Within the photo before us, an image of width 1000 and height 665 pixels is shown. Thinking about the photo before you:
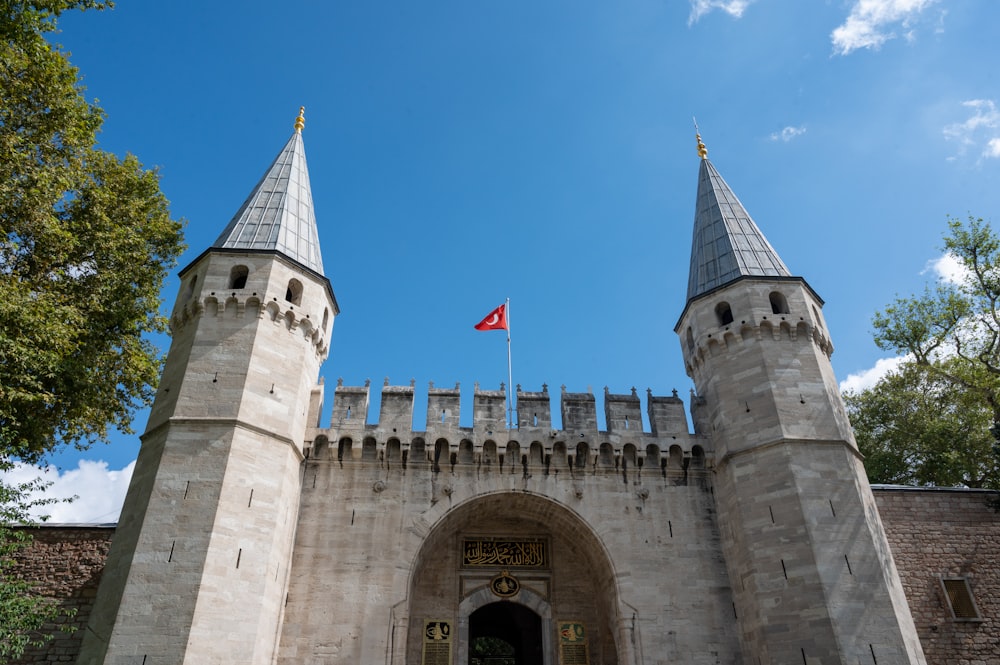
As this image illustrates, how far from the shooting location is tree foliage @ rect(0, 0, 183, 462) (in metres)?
13.0

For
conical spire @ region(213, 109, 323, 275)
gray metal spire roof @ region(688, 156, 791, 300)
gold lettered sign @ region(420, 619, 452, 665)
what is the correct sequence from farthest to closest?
gray metal spire roof @ region(688, 156, 791, 300)
conical spire @ region(213, 109, 323, 275)
gold lettered sign @ region(420, 619, 452, 665)

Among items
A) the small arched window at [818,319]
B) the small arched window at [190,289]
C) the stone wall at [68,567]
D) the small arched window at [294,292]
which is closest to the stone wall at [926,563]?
the stone wall at [68,567]

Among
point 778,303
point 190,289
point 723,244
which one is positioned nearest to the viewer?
point 190,289

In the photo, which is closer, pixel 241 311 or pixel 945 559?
pixel 241 311

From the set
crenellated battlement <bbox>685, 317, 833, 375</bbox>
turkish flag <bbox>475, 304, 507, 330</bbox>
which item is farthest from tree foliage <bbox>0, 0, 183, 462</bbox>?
crenellated battlement <bbox>685, 317, 833, 375</bbox>

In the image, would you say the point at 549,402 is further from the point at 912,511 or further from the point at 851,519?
the point at 912,511

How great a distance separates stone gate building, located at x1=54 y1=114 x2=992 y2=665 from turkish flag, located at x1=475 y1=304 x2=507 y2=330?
3.27m

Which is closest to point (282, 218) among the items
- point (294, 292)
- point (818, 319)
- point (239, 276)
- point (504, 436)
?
point (239, 276)

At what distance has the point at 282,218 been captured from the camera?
58.4 feet

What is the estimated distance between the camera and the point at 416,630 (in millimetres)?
15492

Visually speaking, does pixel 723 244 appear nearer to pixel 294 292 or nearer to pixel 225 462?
pixel 294 292

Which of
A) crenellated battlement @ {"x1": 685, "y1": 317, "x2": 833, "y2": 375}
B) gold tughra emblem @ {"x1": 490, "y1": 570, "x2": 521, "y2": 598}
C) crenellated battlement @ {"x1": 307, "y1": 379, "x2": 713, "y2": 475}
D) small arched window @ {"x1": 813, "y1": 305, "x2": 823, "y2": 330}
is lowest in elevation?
gold tughra emblem @ {"x1": 490, "y1": 570, "x2": 521, "y2": 598}

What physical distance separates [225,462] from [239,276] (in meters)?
5.17

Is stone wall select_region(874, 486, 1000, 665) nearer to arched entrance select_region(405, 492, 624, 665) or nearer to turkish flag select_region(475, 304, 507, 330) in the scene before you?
arched entrance select_region(405, 492, 624, 665)
